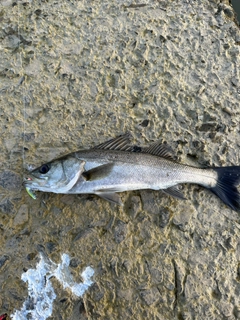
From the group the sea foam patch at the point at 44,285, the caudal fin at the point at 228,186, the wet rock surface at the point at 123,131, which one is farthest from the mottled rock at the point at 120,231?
the caudal fin at the point at 228,186

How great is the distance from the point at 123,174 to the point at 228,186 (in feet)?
3.13

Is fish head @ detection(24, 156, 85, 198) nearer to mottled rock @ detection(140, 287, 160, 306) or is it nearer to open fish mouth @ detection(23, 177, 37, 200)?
open fish mouth @ detection(23, 177, 37, 200)

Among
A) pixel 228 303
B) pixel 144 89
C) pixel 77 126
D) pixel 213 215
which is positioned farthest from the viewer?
pixel 144 89

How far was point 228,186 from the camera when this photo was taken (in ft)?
10.0

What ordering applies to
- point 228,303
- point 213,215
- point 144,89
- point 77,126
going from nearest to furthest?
point 228,303, point 213,215, point 77,126, point 144,89

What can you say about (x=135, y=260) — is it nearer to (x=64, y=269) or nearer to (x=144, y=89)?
(x=64, y=269)

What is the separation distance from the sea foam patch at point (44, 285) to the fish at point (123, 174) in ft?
1.95

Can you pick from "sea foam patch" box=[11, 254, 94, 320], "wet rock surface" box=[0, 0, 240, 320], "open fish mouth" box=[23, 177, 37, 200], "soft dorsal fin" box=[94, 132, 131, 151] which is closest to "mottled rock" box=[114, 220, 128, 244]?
"wet rock surface" box=[0, 0, 240, 320]

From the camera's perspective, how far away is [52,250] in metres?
2.85

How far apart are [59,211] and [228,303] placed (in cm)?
159

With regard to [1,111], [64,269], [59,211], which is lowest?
[64,269]

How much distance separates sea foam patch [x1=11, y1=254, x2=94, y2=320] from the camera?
2680mm

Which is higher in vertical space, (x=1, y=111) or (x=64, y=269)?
(x=1, y=111)

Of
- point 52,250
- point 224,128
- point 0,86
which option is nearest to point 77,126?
point 0,86
